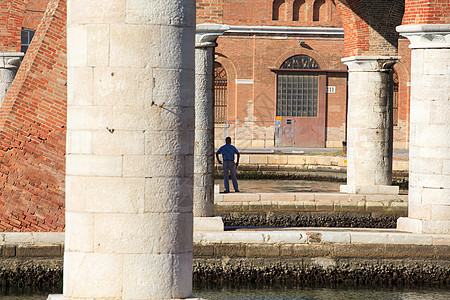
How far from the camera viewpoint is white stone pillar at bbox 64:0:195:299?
4.31m

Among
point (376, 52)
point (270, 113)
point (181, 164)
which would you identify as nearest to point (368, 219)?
point (376, 52)

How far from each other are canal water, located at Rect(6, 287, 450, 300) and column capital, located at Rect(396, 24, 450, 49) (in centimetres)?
322

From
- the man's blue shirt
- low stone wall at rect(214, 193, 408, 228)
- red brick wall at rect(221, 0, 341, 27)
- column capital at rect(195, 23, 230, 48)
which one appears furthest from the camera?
red brick wall at rect(221, 0, 341, 27)

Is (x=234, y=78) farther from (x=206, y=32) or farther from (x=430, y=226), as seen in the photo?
(x=430, y=226)

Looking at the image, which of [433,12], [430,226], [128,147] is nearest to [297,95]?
[433,12]

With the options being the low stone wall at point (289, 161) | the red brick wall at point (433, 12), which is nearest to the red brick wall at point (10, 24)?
the red brick wall at point (433, 12)

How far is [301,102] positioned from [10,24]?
1730 centimetres

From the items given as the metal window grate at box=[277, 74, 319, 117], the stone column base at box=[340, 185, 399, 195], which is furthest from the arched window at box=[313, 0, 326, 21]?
the stone column base at box=[340, 185, 399, 195]

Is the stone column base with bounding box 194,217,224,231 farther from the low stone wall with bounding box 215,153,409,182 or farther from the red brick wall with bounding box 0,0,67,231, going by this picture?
the low stone wall with bounding box 215,153,409,182

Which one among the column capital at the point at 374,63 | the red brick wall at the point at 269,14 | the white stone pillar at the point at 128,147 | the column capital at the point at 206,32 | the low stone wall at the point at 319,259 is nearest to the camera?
the white stone pillar at the point at 128,147

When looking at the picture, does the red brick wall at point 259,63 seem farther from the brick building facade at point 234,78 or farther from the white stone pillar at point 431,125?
the white stone pillar at point 431,125

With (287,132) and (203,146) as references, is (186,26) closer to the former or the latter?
(203,146)

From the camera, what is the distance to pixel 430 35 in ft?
32.6

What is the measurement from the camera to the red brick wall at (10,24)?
50.5 ft
